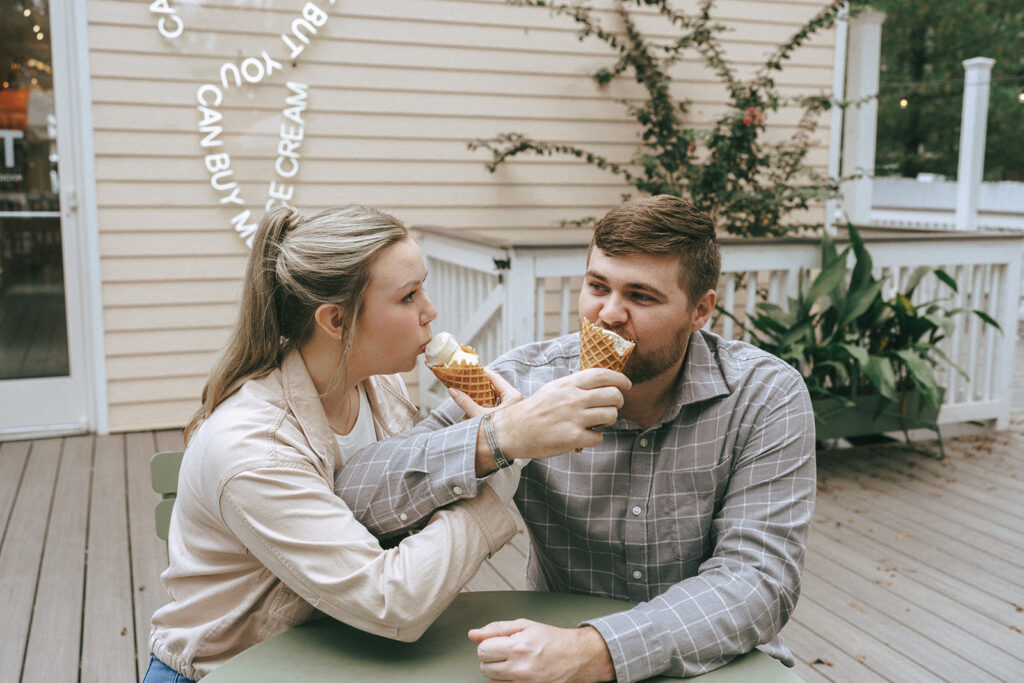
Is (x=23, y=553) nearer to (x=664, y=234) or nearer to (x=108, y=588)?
(x=108, y=588)

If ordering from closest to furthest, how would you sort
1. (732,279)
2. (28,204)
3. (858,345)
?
(858,345) < (28,204) < (732,279)

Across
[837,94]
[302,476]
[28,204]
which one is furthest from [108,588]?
[837,94]

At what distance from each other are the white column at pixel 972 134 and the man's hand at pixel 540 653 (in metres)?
11.1

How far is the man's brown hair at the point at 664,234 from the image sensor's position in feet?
5.25

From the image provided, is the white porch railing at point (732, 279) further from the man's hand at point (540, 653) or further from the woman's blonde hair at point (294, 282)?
the man's hand at point (540, 653)

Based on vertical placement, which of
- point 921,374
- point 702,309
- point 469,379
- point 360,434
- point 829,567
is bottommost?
point 829,567

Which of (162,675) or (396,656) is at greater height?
(396,656)

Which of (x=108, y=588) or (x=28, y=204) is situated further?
(x=28, y=204)

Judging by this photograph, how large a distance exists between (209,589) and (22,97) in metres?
4.54

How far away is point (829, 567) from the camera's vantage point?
11.7ft

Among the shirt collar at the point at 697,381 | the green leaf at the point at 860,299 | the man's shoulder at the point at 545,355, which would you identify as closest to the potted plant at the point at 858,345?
the green leaf at the point at 860,299

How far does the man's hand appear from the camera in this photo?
4.00 feet

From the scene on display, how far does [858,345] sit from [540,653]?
13.5 feet

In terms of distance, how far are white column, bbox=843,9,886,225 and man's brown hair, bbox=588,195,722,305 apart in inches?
260
